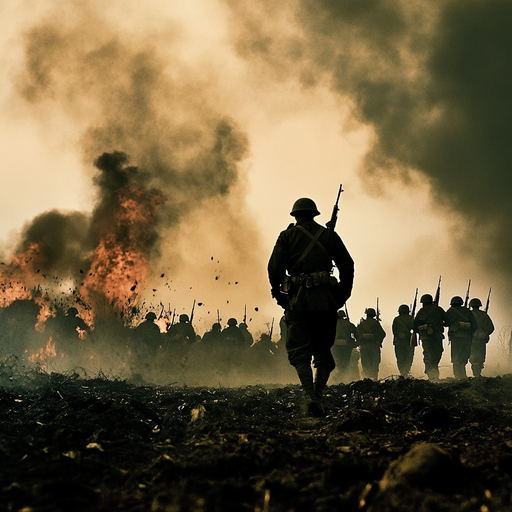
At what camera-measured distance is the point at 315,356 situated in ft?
15.3

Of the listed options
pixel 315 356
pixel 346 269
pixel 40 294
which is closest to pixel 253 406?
pixel 315 356

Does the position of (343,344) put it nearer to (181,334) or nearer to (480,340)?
(480,340)

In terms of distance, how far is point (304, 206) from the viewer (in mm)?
5219

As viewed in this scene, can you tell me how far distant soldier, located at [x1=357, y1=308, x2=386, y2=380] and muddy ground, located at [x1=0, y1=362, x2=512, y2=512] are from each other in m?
10.5

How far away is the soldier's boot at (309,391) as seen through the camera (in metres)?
4.14

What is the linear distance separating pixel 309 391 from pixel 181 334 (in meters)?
12.6

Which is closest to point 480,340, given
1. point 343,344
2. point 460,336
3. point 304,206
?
point 460,336

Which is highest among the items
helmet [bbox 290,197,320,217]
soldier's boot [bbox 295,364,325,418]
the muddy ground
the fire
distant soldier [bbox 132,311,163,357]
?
helmet [bbox 290,197,320,217]

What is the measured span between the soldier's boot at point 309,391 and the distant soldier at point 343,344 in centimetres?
985

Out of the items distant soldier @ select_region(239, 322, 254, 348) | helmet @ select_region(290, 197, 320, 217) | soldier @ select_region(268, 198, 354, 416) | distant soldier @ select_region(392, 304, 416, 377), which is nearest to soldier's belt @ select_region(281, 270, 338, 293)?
soldier @ select_region(268, 198, 354, 416)

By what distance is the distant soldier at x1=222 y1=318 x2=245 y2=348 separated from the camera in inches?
663

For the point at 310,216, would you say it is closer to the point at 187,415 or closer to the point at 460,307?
the point at 187,415

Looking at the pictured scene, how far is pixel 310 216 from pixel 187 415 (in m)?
2.68

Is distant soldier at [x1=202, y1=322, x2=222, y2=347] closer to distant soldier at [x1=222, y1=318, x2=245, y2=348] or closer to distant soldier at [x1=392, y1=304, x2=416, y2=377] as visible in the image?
distant soldier at [x1=222, y1=318, x2=245, y2=348]
